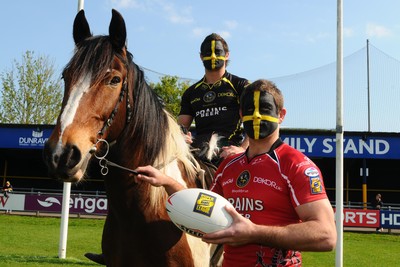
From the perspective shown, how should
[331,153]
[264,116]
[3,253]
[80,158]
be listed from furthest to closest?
[331,153] < [3,253] < [80,158] < [264,116]

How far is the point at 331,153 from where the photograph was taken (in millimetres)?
24688

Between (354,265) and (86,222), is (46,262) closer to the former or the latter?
(354,265)

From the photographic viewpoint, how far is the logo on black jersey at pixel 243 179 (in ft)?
8.50

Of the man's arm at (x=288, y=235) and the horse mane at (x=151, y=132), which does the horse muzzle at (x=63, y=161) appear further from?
the man's arm at (x=288, y=235)

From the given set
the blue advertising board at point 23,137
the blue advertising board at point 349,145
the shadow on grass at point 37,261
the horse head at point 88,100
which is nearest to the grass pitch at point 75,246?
the shadow on grass at point 37,261

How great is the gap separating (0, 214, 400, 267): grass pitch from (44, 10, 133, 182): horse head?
8.04 m

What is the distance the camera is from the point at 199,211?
7.92 ft

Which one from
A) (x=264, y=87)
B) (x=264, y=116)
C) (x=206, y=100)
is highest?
(x=206, y=100)

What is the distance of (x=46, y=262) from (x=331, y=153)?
18.0 m

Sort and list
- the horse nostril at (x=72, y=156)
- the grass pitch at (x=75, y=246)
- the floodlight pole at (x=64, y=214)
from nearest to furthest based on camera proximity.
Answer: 1. the horse nostril at (x=72, y=156)
2. the floodlight pole at (x=64, y=214)
3. the grass pitch at (x=75, y=246)

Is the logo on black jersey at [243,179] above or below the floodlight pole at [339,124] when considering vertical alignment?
below

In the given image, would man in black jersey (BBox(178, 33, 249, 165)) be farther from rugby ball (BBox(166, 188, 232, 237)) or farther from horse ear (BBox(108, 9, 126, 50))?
rugby ball (BBox(166, 188, 232, 237))

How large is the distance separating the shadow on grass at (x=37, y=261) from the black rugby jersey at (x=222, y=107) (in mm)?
6824

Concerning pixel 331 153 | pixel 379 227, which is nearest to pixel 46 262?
pixel 379 227
